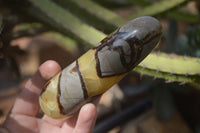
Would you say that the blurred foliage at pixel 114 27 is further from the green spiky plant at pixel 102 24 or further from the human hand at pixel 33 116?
the human hand at pixel 33 116

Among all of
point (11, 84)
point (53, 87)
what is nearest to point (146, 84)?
point (53, 87)

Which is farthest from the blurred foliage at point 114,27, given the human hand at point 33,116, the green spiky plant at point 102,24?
the human hand at point 33,116

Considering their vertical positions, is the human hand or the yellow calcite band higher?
the yellow calcite band

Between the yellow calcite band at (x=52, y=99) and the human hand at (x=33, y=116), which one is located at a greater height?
the yellow calcite band at (x=52, y=99)

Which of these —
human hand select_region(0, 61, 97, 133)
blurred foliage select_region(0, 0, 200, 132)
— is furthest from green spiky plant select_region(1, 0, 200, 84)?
human hand select_region(0, 61, 97, 133)

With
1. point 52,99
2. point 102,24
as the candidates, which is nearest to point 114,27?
point 102,24

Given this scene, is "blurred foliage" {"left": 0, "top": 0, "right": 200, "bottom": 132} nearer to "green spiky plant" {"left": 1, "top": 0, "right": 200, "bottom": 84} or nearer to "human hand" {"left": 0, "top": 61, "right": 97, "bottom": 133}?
"green spiky plant" {"left": 1, "top": 0, "right": 200, "bottom": 84}

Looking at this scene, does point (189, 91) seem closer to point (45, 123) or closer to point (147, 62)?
point (147, 62)

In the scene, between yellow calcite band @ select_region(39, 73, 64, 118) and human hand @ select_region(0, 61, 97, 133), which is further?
human hand @ select_region(0, 61, 97, 133)

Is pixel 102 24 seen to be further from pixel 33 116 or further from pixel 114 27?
pixel 33 116

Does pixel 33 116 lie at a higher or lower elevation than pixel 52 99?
lower

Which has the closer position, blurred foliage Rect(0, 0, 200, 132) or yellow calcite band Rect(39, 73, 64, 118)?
yellow calcite band Rect(39, 73, 64, 118)

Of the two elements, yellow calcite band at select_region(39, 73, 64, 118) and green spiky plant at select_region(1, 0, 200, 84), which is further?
green spiky plant at select_region(1, 0, 200, 84)
